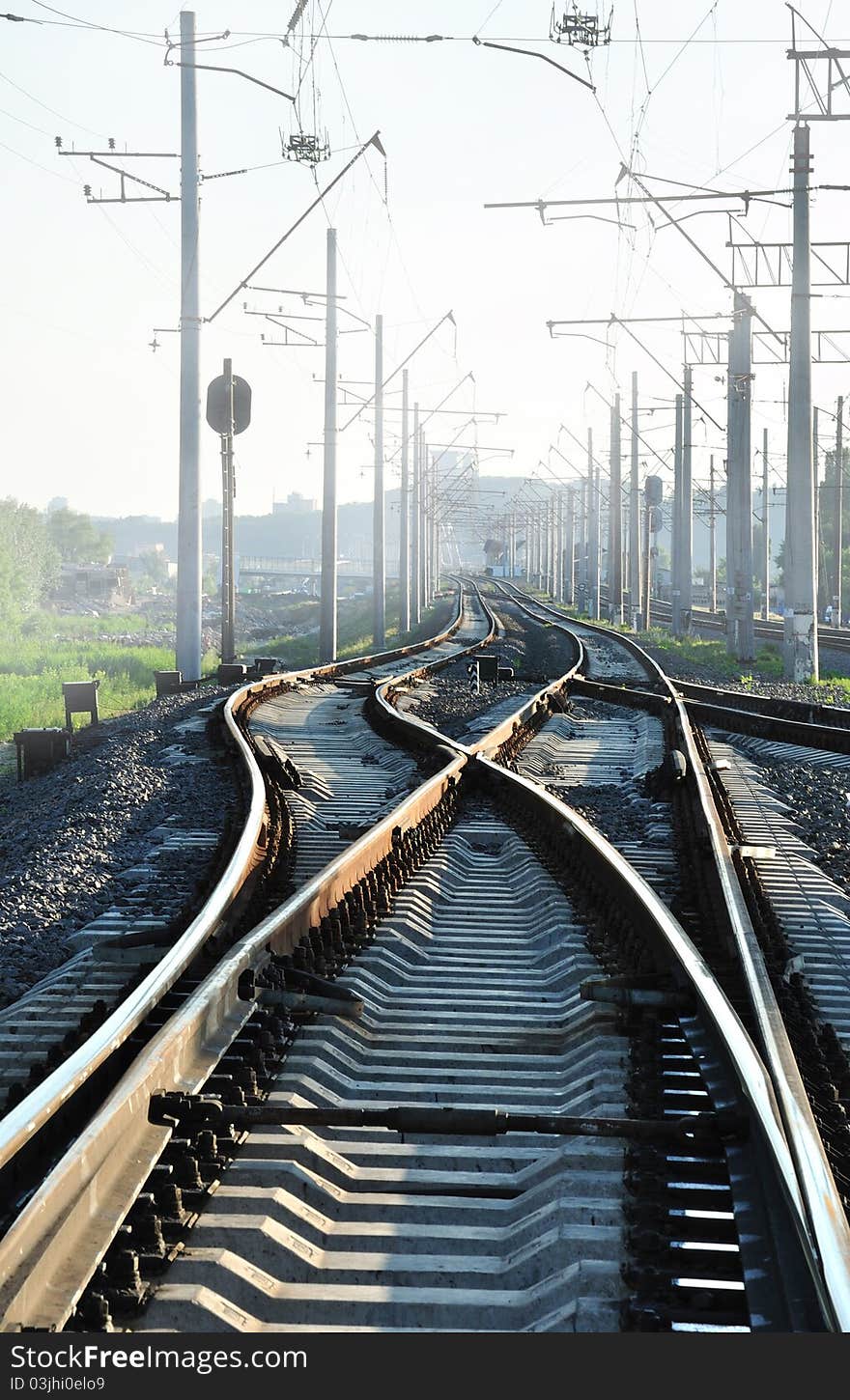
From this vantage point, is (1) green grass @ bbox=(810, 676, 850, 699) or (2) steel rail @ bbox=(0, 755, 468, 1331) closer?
(2) steel rail @ bbox=(0, 755, 468, 1331)

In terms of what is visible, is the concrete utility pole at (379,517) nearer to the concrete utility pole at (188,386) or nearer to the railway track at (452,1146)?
the concrete utility pole at (188,386)

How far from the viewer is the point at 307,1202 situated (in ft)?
11.3

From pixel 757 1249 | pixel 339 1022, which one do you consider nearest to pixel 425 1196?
pixel 757 1249

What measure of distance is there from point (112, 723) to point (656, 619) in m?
41.6

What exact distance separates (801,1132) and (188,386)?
20799 mm

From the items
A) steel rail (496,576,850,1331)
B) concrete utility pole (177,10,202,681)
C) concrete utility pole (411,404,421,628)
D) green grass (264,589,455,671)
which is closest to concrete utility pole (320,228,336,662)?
green grass (264,589,455,671)

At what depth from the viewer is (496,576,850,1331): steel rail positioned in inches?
105

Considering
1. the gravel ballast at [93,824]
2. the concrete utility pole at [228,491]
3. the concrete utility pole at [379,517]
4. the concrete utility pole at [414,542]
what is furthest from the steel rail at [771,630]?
the gravel ballast at [93,824]

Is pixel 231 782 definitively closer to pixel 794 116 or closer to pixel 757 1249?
pixel 757 1249

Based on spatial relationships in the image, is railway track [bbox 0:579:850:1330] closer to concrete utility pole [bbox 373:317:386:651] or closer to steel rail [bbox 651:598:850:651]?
steel rail [bbox 651:598:850:651]

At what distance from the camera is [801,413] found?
839 inches

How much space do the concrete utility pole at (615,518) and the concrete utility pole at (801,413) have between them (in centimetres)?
2320

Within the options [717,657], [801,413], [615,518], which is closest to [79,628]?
[615,518]

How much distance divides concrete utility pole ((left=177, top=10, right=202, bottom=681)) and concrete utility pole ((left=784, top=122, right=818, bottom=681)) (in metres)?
A: 8.92
